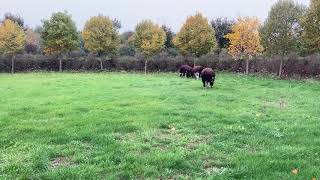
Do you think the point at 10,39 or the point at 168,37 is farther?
the point at 168,37

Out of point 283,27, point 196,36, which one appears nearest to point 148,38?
point 196,36

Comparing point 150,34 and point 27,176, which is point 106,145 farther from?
point 150,34

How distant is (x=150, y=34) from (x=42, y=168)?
156ft

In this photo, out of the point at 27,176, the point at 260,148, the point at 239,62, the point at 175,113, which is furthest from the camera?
the point at 239,62

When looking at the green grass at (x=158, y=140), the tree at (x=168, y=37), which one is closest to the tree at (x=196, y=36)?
the tree at (x=168, y=37)

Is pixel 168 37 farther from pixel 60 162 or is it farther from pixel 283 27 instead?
pixel 60 162

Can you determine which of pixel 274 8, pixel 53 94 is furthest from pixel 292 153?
pixel 274 8

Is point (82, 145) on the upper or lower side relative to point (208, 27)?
A: lower

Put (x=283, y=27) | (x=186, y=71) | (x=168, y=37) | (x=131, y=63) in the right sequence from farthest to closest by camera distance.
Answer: (x=168, y=37)
(x=131, y=63)
(x=186, y=71)
(x=283, y=27)

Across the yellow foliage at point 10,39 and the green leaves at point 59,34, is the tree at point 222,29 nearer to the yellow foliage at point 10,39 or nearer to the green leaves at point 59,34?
the green leaves at point 59,34

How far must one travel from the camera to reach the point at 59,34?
2251 inches

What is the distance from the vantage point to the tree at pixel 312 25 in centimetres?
3603

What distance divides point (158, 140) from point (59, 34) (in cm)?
4800

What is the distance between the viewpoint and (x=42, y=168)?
29.8ft
